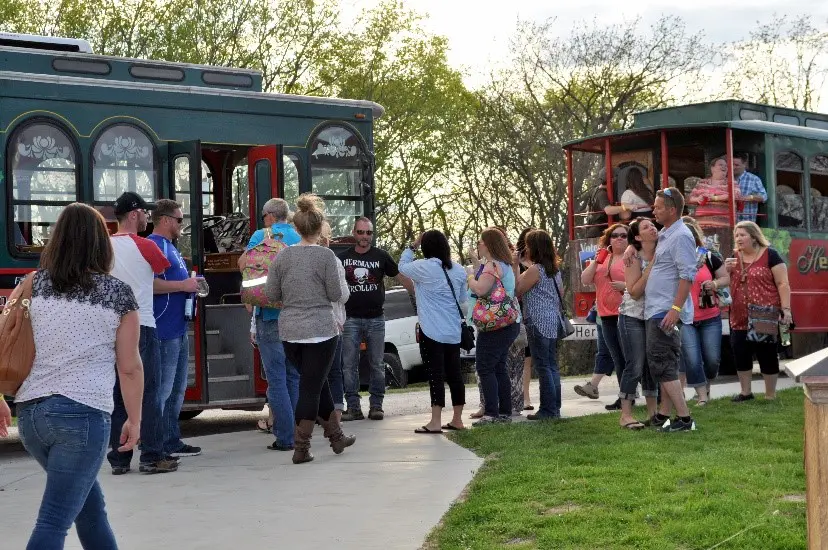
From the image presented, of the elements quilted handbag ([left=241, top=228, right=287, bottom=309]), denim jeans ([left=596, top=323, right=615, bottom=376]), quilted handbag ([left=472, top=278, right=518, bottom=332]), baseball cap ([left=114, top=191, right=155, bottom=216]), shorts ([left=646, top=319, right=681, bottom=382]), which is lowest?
denim jeans ([left=596, top=323, right=615, bottom=376])

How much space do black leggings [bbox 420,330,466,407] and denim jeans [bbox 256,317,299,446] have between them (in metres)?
1.17

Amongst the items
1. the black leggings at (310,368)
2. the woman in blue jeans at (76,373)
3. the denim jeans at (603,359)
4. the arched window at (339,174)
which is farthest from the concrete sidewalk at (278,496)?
the denim jeans at (603,359)

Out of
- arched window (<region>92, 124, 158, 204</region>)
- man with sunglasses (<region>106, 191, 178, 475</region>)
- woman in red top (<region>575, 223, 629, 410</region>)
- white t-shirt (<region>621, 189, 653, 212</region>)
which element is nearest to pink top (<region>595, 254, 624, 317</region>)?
woman in red top (<region>575, 223, 629, 410</region>)

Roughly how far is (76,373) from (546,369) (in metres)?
6.95

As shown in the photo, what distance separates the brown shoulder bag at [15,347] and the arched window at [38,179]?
625 cm

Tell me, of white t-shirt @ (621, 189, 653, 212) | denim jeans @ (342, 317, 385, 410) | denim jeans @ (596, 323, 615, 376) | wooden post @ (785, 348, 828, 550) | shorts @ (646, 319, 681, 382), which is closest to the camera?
wooden post @ (785, 348, 828, 550)

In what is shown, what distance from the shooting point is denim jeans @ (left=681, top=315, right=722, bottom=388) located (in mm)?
12250

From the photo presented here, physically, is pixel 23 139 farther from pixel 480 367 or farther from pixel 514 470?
pixel 514 470

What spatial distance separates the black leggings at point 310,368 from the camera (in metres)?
9.45

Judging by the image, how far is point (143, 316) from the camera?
8.86 metres

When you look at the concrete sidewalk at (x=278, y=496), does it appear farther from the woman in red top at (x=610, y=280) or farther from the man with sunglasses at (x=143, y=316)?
the woman in red top at (x=610, y=280)

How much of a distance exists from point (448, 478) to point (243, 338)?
408cm

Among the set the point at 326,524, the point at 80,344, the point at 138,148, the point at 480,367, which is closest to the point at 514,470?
the point at 326,524

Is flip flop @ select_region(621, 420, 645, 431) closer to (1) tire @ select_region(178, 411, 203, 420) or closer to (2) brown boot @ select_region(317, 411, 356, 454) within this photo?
(2) brown boot @ select_region(317, 411, 356, 454)
